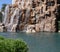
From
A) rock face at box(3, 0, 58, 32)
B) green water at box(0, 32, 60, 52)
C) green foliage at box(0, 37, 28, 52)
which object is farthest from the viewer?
rock face at box(3, 0, 58, 32)

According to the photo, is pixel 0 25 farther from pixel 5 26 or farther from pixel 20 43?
pixel 20 43

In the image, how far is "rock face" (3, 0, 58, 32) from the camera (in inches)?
3361

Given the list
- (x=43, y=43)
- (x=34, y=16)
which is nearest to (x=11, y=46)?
(x=43, y=43)

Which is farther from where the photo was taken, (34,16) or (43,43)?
(34,16)

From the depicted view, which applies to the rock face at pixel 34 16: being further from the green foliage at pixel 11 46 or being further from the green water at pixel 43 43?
the green foliage at pixel 11 46

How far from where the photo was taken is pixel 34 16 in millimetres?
89938

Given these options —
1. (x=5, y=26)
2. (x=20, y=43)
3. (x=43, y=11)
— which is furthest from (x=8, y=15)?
(x=20, y=43)

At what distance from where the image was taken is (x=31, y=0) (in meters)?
96.1

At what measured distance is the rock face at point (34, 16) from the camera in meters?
85.4

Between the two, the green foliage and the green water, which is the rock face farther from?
the green foliage

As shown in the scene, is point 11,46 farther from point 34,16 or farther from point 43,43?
point 34,16

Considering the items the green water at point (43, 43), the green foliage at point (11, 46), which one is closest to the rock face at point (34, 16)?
Result: the green water at point (43, 43)

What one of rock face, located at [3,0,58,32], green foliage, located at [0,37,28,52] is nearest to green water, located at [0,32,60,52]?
green foliage, located at [0,37,28,52]

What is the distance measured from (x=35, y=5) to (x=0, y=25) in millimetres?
14943
